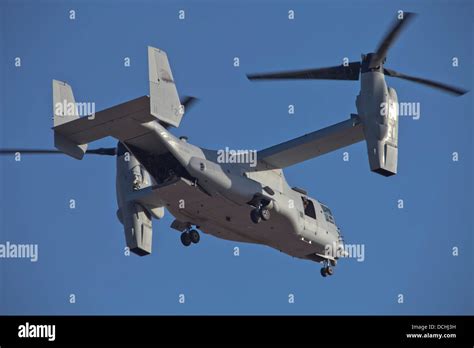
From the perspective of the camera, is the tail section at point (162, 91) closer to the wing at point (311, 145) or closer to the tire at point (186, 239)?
the wing at point (311, 145)

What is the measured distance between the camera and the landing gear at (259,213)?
3114 cm

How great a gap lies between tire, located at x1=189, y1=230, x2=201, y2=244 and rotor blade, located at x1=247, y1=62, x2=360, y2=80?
520 cm

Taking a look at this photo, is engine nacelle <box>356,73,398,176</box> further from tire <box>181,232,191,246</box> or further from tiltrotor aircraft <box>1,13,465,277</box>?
tire <box>181,232,191,246</box>

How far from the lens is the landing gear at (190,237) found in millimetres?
32875

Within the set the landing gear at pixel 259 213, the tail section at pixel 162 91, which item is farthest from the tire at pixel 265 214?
the tail section at pixel 162 91

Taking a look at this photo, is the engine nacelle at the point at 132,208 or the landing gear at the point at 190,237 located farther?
the engine nacelle at the point at 132,208

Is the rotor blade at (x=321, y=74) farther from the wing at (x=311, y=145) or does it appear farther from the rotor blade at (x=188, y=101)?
the rotor blade at (x=188, y=101)

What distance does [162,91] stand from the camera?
91.0 feet

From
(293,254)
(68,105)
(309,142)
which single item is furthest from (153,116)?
(293,254)

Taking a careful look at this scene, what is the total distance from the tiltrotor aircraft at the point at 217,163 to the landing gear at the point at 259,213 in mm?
28

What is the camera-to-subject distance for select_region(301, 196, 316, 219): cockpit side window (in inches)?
1323

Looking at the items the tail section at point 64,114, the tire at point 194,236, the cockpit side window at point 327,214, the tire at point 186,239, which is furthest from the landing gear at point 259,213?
the tail section at point 64,114

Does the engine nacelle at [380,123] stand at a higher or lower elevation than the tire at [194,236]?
higher
